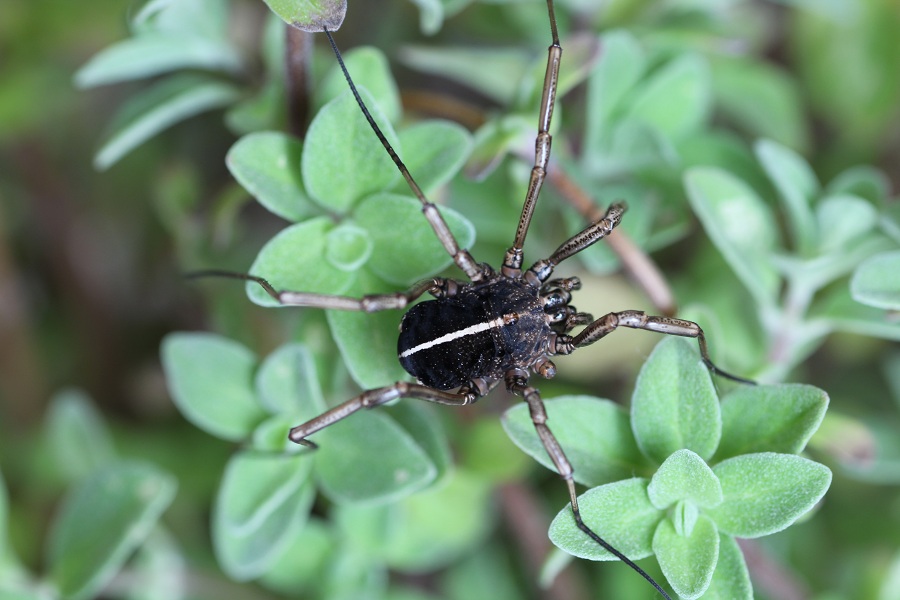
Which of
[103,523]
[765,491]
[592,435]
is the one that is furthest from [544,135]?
[103,523]

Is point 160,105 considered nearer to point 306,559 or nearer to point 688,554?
point 306,559

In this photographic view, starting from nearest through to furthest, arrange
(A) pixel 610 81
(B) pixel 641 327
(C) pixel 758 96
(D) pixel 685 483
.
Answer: (D) pixel 685 483, (B) pixel 641 327, (A) pixel 610 81, (C) pixel 758 96

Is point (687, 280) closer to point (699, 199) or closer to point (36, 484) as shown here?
point (699, 199)

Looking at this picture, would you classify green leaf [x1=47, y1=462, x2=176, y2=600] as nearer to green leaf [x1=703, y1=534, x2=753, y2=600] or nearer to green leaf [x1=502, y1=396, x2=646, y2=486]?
green leaf [x1=502, y1=396, x2=646, y2=486]

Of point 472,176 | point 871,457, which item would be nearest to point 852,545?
point 871,457

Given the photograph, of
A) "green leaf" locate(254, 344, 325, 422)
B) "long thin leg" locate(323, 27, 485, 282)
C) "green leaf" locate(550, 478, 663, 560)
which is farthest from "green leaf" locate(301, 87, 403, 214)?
"green leaf" locate(550, 478, 663, 560)

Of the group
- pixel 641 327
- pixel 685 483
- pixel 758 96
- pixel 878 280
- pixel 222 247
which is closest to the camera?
pixel 685 483

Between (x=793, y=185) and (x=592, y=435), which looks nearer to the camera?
(x=592, y=435)
